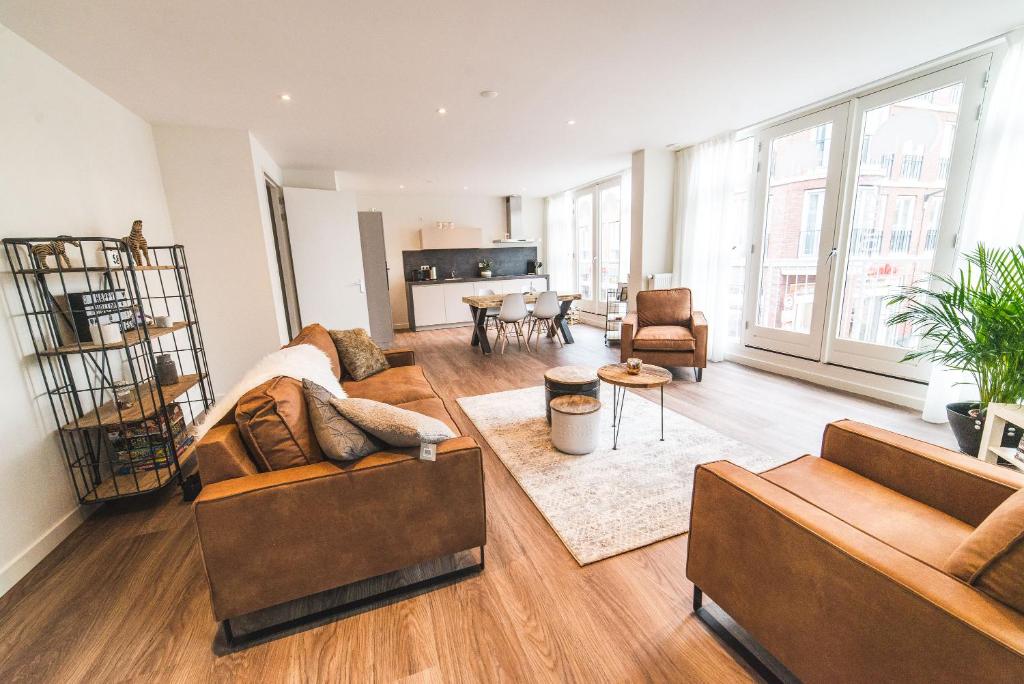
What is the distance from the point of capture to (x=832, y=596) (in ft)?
3.15

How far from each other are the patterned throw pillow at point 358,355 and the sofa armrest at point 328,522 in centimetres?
167

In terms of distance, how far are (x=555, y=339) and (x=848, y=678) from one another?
5.54 meters

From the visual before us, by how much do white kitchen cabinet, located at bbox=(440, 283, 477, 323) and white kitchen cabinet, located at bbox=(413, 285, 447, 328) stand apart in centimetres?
8

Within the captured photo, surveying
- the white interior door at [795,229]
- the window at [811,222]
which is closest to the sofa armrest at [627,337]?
the white interior door at [795,229]

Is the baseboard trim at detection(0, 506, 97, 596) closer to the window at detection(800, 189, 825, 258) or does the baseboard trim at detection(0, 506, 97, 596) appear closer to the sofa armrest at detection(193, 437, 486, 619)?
the sofa armrest at detection(193, 437, 486, 619)

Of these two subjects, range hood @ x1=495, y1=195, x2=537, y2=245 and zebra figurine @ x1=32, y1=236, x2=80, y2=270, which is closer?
zebra figurine @ x1=32, y1=236, x2=80, y2=270

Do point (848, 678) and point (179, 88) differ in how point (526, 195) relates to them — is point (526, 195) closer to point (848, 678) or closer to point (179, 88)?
point (179, 88)

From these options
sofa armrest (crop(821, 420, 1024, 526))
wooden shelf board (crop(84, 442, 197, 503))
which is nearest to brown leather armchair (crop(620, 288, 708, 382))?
sofa armrest (crop(821, 420, 1024, 526))

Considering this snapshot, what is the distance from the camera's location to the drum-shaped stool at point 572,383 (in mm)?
2781

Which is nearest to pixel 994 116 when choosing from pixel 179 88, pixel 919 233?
pixel 919 233

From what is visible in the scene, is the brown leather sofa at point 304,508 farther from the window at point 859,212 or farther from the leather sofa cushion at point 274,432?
the window at point 859,212

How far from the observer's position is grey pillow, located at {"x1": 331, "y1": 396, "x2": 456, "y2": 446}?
1.48m

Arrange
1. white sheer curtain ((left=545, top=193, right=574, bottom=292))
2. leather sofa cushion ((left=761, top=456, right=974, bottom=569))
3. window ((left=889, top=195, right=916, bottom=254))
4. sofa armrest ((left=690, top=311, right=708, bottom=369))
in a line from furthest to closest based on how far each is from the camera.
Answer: white sheer curtain ((left=545, top=193, right=574, bottom=292)) < sofa armrest ((left=690, top=311, right=708, bottom=369)) < window ((left=889, top=195, right=916, bottom=254)) < leather sofa cushion ((left=761, top=456, right=974, bottom=569))

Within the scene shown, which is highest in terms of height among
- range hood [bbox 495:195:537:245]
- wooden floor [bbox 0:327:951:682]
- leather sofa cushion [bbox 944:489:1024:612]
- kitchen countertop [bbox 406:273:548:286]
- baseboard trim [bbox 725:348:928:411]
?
range hood [bbox 495:195:537:245]
